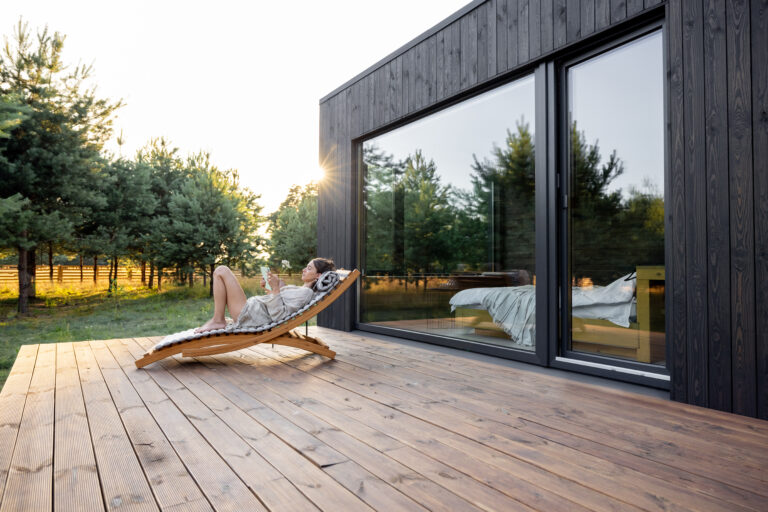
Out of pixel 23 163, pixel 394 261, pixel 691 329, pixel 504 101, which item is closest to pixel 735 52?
pixel 691 329

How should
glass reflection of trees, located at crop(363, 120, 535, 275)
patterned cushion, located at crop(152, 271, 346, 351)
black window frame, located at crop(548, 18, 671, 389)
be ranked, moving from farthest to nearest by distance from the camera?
glass reflection of trees, located at crop(363, 120, 535, 275), patterned cushion, located at crop(152, 271, 346, 351), black window frame, located at crop(548, 18, 671, 389)

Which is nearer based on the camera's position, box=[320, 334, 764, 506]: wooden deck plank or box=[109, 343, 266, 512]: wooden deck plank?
box=[109, 343, 266, 512]: wooden deck plank

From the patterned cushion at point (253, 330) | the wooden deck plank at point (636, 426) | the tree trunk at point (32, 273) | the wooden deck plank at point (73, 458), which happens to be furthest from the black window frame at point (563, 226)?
the tree trunk at point (32, 273)

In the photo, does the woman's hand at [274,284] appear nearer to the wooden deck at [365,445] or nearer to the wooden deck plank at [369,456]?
the wooden deck at [365,445]

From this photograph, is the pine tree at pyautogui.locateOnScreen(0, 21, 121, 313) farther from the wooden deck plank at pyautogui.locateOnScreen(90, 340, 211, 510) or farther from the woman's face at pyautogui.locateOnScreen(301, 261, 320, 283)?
the wooden deck plank at pyautogui.locateOnScreen(90, 340, 211, 510)

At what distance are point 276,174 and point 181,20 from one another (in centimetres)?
969

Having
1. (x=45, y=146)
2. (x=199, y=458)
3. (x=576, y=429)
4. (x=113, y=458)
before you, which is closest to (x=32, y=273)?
(x=45, y=146)

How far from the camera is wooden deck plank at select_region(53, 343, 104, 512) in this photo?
1.37 m

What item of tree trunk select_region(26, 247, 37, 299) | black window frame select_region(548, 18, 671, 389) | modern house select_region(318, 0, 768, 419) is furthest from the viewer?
tree trunk select_region(26, 247, 37, 299)

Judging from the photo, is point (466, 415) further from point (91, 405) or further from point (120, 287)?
point (120, 287)

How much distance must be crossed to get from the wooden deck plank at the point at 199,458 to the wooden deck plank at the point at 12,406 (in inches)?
19.7

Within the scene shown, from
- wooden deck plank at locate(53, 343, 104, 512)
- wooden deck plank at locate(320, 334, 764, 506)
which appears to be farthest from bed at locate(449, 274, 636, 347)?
wooden deck plank at locate(53, 343, 104, 512)

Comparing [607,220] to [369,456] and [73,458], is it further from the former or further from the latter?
[73,458]

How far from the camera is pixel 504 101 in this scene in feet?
12.0
